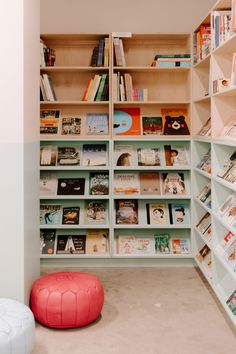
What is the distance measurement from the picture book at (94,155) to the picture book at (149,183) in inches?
16.5

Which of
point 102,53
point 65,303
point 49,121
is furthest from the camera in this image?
point 49,121

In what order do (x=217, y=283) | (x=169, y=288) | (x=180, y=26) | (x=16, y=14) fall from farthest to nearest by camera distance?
(x=180, y=26), (x=169, y=288), (x=217, y=283), (x=16, y=14)

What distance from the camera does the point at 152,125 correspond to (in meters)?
4.75

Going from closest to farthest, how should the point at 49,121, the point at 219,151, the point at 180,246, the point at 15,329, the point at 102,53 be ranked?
the point at 15,329 → the point at 219,151 → the point at 102,53 → the point at 180,246 → the point at 49,121

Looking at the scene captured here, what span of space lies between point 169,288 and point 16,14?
8.04 ft

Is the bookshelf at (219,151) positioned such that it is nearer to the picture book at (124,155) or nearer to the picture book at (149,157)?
the picture book at (149,157)

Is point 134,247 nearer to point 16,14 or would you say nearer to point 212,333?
point 212,333

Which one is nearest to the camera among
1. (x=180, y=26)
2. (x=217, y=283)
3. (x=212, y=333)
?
(x=212, y=333)

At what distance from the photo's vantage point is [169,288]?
3.93 metres

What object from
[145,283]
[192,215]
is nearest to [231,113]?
[192,215]

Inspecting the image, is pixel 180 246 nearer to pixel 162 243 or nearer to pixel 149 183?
pixel 162 243

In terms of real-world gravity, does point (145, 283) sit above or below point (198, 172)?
below

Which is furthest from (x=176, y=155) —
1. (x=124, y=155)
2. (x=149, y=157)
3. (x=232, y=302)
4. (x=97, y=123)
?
(x=232, y=302)

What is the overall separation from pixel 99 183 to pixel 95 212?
0.97ft
